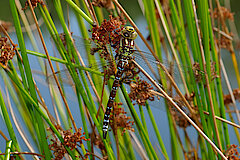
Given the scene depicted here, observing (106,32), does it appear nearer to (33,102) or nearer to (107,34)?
(107,34)

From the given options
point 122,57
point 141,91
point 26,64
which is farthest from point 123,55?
point 26,64

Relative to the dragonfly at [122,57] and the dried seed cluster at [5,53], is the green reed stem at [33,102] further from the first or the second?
the dragonfly at [122,57]

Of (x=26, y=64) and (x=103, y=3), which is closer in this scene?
(x=26, y=64)

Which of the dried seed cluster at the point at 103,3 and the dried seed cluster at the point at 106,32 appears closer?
the dried seed cluster at the point at 106,32

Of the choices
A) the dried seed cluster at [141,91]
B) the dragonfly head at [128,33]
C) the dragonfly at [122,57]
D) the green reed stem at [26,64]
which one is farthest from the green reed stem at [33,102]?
the dragonfly head at [128,33]

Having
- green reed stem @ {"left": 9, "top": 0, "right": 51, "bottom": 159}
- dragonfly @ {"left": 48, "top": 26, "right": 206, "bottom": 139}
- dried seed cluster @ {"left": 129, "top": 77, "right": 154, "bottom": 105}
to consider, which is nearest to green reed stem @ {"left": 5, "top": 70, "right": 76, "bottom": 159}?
green reed stem @ {"left": 9, "top": 0, "right": 51, "bottom": 159}

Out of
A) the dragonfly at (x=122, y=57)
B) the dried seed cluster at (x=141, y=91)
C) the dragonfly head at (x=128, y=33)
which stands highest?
the dragonfly head at (x=128, y=33)

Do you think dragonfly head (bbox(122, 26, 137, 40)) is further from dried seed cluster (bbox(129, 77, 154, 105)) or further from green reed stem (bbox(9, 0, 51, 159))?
green reed stem (bbox(9, 0, 51, 159))

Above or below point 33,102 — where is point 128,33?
above

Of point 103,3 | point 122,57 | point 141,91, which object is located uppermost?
point 103,3

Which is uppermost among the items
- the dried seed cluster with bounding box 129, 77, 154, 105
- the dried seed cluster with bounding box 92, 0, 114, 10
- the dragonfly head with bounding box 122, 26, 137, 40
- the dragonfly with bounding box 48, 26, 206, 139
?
the dried seed cluster with bounding box 92, 0, 114, 10

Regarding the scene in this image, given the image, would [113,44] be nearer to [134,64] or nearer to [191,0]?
[134,64]


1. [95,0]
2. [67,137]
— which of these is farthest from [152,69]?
[67,137]
